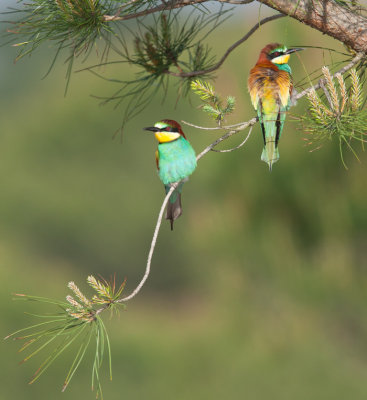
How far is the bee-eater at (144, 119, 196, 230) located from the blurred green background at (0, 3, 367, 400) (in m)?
0.24

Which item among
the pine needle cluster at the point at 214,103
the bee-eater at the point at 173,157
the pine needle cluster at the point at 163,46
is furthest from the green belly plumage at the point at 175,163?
the pine needle cluster at the point at 214,103

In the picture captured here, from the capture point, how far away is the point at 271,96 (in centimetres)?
71

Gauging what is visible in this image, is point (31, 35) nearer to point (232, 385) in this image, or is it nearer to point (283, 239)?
point (283, 239)

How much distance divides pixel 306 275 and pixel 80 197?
1713 millimetres

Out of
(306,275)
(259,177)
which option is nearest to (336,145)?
(259,177)

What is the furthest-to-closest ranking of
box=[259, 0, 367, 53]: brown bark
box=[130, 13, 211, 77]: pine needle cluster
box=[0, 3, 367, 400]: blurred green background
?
box=[0, 3, 367, 400]: blurred green background < box=[130, 13, 211, 77]: pine needle cluster < box=[259, 0, 367, 53]: brown bark

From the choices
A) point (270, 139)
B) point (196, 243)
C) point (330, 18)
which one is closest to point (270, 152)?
point (270, 139)

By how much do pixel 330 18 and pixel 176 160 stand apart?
1.14 ft

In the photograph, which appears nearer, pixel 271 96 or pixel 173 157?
pixel 271 96

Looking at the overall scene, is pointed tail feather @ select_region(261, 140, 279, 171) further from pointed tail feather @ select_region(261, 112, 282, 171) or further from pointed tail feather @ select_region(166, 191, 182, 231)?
pointed tail feather @ select_region(166, 191, 182, 231)

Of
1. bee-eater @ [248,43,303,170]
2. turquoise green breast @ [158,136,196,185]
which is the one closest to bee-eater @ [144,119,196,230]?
turquoise green breast @ [158,136,196,185]

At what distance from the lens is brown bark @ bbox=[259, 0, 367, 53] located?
2.17 feet

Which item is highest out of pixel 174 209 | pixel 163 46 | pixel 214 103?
pixel 163 46

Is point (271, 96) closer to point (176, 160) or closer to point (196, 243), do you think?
point (176, 160)
